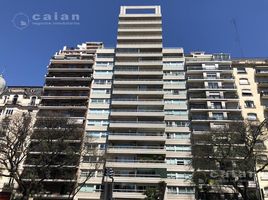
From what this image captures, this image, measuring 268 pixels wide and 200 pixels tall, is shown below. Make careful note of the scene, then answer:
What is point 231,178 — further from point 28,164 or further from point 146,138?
point 28,164

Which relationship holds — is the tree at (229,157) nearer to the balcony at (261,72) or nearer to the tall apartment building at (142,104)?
the tall apartment building at (142,104)

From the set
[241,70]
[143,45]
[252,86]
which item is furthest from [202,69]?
[143,45]

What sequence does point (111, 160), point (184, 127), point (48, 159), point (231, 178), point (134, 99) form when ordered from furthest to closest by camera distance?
point (134, 99) < point (184, 127) < point (111, 160) < point (48, 159) < point (231, 178)

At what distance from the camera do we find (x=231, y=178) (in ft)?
132

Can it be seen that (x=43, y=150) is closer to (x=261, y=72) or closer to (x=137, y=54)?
(x=137, y=54)

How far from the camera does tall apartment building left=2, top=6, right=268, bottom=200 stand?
5122 centimetres

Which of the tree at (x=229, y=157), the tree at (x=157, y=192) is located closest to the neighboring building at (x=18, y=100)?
the tree at (x=157, y=192)

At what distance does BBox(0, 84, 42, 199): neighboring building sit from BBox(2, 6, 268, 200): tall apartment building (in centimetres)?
270

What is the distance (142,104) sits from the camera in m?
60.8

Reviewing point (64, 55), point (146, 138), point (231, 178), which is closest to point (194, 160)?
point (231, 178)

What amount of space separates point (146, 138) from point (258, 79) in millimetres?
29883

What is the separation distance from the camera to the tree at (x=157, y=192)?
45194mm

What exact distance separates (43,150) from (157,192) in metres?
19.0

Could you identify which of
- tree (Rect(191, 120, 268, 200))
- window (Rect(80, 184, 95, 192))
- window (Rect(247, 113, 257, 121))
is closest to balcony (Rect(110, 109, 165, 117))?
tree (Rect(191, 120, 268, 200))
